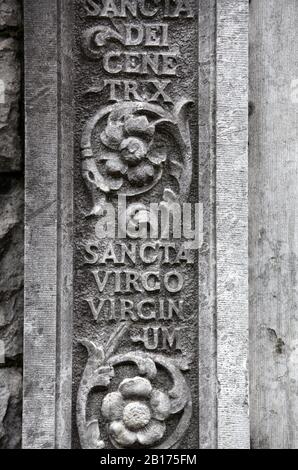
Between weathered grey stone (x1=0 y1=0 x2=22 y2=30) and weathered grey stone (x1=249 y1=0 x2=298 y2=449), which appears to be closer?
weathered grey stone (x1=0 y1=0 x2=22 y2=30)

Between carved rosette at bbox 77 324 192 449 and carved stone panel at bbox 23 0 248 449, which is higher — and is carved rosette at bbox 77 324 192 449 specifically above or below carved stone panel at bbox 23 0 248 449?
below

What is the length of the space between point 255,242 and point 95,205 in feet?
1.29

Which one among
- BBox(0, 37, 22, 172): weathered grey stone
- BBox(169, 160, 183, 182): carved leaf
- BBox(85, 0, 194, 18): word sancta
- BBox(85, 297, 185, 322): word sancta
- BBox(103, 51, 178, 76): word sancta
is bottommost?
BBox(85, 297, 185, 322): word sancta

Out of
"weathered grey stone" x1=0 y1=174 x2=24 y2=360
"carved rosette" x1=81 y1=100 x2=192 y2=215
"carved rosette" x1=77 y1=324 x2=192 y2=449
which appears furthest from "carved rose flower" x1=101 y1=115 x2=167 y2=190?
"carved rosette" x1=77 y1=324 x2=192 y2=449

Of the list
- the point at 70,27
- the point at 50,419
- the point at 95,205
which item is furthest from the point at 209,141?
the point at 50,419

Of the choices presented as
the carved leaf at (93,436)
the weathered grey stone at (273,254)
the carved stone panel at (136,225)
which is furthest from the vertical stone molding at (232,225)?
the carved leaf at (93,436)

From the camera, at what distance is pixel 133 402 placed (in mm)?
1271

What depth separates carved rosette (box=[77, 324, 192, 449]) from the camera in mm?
1260

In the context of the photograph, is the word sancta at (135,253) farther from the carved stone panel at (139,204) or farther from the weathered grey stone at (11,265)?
the weathered grey stone at (11,265)

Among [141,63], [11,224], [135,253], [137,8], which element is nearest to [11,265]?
[11,224]

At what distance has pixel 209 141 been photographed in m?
1.29

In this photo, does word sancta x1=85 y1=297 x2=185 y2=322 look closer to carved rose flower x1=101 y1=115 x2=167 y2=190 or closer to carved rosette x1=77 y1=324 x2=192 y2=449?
carved rosette x1=77 y1=324 x2=192 y2=449

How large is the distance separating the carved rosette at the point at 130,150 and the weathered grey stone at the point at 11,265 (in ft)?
0.55

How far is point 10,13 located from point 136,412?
910 mm
